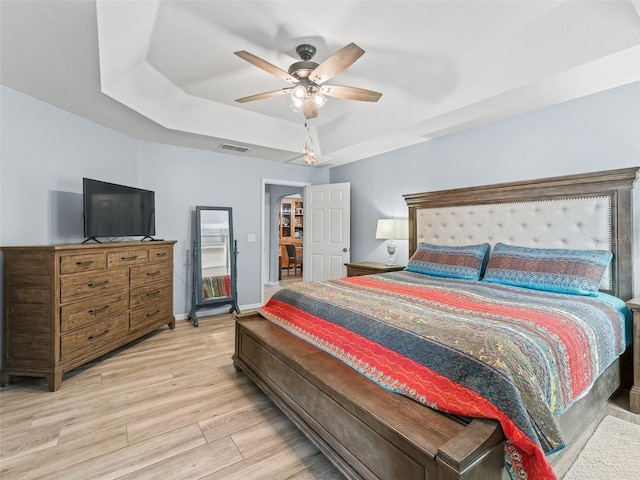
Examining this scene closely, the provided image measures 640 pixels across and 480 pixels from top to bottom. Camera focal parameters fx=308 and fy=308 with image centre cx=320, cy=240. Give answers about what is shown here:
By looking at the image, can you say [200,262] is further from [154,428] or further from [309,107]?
[309,107]

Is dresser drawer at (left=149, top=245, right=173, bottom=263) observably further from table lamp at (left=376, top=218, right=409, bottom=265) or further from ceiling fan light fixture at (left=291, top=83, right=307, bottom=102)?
table lamp at (left=376, top=218, right=409, bottom=265)

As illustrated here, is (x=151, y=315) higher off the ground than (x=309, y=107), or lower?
lower

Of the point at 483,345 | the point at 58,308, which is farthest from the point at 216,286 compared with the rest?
the point at 483,345

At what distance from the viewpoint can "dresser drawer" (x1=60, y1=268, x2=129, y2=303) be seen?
95.6 inches

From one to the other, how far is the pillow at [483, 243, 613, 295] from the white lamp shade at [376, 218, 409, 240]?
1.28m

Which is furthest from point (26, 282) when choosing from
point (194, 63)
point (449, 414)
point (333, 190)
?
point (333, 190)

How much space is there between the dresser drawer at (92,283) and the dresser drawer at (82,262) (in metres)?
0.05

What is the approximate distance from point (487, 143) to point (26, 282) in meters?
4.37

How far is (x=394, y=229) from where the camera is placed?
404 cm

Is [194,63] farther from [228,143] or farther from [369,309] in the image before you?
[369,309]

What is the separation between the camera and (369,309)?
6.26 ft

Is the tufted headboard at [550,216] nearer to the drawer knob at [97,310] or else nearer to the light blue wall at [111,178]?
the light blue wall at [111,178]

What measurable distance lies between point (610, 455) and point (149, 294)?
388cm

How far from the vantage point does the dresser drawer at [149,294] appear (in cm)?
317
